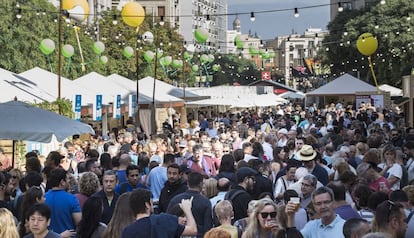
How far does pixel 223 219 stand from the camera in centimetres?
745

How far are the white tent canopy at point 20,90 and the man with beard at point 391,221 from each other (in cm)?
1146

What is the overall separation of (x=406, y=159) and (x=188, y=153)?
4.05 meters

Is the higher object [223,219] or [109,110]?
[109,110]

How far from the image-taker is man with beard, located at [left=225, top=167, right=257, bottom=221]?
889 centimetres

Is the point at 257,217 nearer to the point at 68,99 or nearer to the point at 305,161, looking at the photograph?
the point at 305,161

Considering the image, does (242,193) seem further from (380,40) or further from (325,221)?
(380,40)

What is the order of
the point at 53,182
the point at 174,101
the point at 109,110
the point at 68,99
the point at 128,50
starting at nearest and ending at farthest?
the point at 53,182 < the point at 68,99 < the point at 109,110 < the point at 174,101 < the point at 128,50

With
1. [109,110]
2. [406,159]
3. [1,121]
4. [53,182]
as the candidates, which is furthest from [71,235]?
[109,110]

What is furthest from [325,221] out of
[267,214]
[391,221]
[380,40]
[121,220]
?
[380,40]

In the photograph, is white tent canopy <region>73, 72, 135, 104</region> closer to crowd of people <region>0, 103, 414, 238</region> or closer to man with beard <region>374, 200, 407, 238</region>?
crowd of people <region>0, 103, 414, 238</region>

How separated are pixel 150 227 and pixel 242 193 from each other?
250 cm

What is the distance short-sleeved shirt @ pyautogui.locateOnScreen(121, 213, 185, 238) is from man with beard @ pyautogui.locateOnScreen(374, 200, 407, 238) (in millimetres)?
1598

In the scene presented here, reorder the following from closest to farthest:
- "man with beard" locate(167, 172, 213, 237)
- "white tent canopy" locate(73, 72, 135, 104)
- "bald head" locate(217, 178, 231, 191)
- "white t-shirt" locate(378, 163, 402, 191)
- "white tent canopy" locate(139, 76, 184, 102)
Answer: "man with beard" locate(167, 172, 213, 237) < "bald head" locate(217, 178, 231, 191) < "white t-shirt" locate(378, 163, 402, 191) < "white tent canopy" locate(73, 72, 135, 104) < "white tent canopy" locate(139, 76, 184, 102)

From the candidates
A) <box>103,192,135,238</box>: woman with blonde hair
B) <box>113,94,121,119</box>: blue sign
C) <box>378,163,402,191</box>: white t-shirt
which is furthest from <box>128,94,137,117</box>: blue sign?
<box>103,192,135,238</box>: woman with blonde hair
